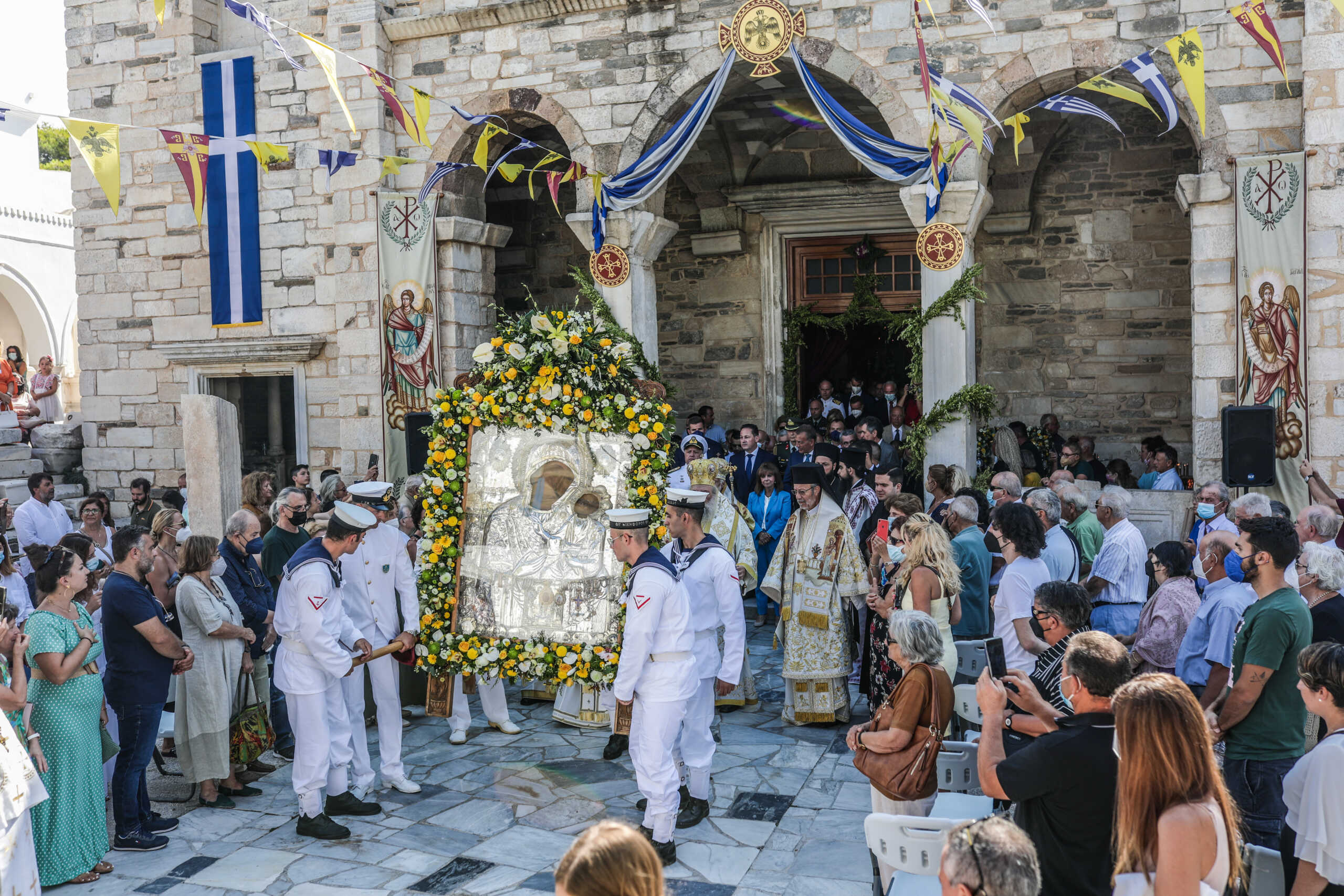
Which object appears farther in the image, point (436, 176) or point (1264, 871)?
point (436, 176)

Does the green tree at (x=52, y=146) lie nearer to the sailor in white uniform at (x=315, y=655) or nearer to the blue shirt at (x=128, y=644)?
the blue shirt at (x=128, y=644)

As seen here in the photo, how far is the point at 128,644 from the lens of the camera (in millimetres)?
5332

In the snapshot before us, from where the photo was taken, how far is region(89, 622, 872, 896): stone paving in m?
4.92

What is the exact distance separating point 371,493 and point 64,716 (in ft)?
6.24

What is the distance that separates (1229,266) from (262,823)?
8514 mm

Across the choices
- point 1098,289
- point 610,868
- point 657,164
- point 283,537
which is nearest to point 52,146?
point 657,164

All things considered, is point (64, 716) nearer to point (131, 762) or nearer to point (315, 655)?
point (131, 762)

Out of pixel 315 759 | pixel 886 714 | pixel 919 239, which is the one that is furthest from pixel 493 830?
pixel 919 239

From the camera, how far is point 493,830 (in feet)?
18.1

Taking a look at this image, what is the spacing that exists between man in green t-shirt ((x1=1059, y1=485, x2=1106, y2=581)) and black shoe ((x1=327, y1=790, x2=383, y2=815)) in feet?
14.6

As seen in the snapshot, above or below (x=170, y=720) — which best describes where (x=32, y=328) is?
above

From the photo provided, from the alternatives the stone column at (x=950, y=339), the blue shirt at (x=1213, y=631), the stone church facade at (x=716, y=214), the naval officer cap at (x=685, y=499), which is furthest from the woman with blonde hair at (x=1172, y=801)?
the stone column at (x=950, y=339)

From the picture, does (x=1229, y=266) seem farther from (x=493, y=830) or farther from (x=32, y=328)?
(x=32, y=328)

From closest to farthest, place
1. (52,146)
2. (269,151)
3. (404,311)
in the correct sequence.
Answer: (269,151), (404,311), (52,146)
